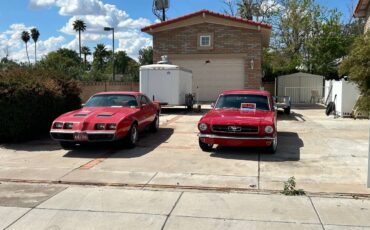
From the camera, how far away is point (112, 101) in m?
11.3

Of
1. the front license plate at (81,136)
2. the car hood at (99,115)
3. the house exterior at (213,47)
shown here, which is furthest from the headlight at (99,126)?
the house exterior at (213,47)

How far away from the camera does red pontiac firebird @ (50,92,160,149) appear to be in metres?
9.27

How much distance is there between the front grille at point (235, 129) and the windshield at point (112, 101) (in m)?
2.96

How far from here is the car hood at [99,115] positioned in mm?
9570

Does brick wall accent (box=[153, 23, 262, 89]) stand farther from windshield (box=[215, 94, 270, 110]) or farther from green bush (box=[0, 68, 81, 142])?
windshield (box=[215, 94, 270, 110])

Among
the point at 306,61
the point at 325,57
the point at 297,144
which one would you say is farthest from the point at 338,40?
the point at 297,144

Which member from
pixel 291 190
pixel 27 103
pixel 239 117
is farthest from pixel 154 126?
pixel 291 190

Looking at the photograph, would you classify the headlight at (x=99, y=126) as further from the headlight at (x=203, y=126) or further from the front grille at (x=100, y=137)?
the headlight at (x=203, y=126)

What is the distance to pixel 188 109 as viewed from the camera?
20453 millimetres

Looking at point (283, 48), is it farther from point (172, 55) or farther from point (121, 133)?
point (121, 133)

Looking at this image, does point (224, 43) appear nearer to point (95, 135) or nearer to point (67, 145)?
point (67, 145)

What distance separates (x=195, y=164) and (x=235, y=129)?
1252 millimetres

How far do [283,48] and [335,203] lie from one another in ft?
104

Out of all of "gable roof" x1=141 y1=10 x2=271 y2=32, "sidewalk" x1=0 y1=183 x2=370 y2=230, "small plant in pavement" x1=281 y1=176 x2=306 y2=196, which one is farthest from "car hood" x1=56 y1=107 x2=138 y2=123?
"gable roof" x1=141 y1=10 x2=271 y2=32
